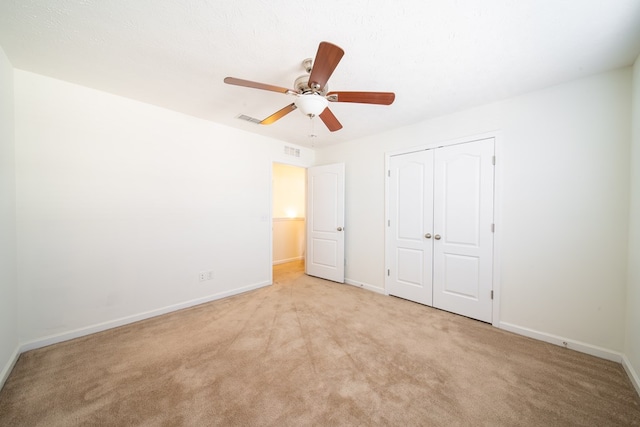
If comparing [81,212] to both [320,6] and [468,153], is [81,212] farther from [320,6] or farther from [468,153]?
[468,153]

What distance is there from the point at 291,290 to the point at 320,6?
330 cm

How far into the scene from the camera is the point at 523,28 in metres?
1.51

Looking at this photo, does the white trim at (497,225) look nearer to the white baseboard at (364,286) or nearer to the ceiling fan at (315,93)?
the white baseboard at (364,286)

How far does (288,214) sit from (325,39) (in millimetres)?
4580

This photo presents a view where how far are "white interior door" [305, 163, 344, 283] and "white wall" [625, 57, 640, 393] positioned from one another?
115 inches

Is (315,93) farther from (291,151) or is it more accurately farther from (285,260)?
(285,260)

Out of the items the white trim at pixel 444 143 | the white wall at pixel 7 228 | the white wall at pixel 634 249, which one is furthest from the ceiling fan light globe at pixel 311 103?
the white wall at pixel 634 249

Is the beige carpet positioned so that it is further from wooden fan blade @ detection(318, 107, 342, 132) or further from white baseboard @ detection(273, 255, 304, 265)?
white baseboard @ detection(273, 255, 304, 265)

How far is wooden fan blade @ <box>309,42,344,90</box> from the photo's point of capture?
1255 millimetres

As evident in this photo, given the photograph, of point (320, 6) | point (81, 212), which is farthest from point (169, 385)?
point (320, 6)

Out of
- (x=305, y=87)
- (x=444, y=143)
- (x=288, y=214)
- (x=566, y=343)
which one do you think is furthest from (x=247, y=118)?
(x=566, y=343)

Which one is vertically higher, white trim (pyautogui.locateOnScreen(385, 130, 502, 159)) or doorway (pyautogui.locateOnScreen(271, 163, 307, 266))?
white trim (pyautogui.locateOnScreen(385, 130, 502, 159))

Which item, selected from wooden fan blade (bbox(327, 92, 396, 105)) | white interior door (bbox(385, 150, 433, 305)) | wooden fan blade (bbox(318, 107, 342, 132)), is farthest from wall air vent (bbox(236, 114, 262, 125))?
white interior door (bbox(385, 150, 433, 305))

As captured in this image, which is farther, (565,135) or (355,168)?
(355,168)
